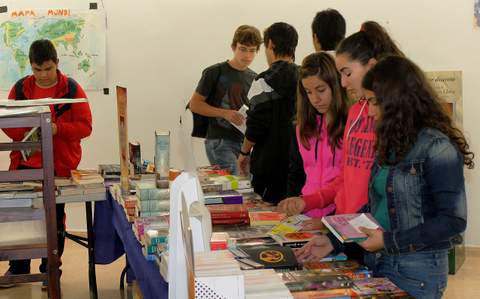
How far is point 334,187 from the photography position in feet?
7.93

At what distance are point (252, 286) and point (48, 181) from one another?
1.66 m

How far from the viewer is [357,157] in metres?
2.08

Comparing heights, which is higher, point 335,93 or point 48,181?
point 335,93

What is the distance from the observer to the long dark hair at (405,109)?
5.74 feet

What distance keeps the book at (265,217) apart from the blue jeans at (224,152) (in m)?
1.74

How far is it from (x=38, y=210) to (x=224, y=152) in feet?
5.58

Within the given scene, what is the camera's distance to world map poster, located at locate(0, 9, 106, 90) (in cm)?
534

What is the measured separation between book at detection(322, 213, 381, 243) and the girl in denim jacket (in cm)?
4

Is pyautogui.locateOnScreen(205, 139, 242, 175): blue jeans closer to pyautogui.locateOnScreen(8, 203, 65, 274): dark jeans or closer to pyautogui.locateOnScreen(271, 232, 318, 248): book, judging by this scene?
pyautogui.locateOnScreen(8, 203, 65, 274): dark jeans

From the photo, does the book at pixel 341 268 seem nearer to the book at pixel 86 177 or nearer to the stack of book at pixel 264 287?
the stack of book at pixel 264 287

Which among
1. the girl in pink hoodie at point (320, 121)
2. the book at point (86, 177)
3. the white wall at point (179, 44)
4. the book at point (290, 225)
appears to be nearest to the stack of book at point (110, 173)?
the book at point (86, 177)

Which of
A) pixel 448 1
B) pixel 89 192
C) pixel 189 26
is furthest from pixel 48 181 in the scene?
pixel 448 1

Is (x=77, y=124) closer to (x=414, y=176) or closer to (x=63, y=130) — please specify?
(x=63, y=130)

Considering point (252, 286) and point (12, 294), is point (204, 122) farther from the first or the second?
point (252, 286)
